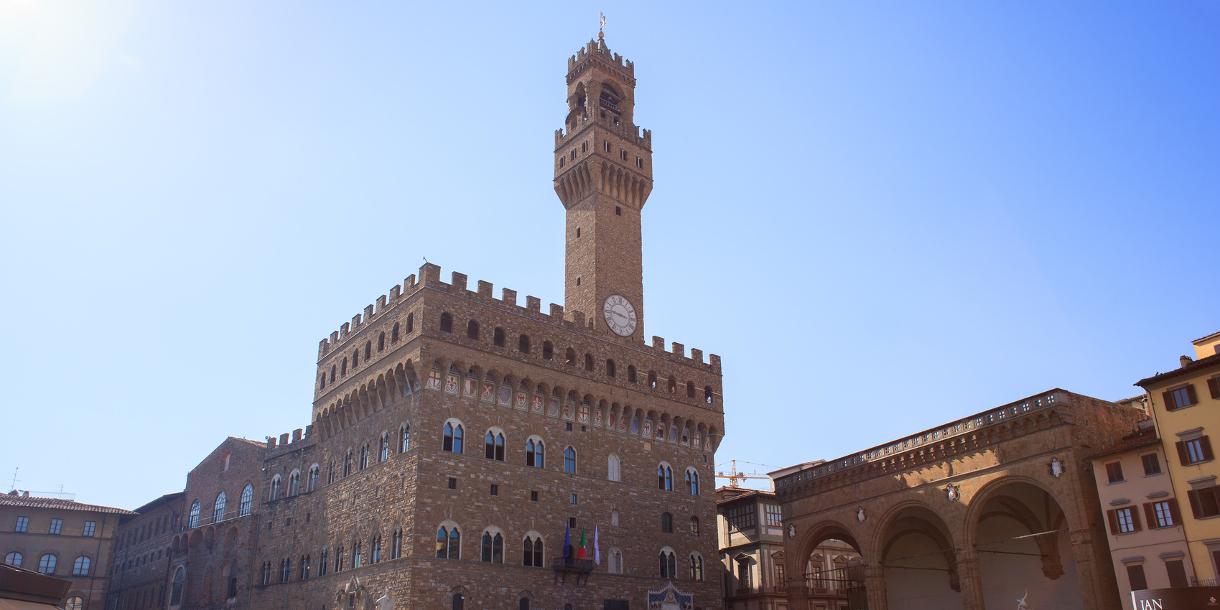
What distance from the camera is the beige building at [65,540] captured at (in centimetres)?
5962

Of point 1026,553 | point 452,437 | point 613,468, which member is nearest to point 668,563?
point 613,468

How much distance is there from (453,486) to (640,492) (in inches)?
419

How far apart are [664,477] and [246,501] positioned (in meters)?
24.6

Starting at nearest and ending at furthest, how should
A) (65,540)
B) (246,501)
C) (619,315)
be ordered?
(619,315), (246,501), (65,540)

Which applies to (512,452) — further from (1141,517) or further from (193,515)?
(193,515)

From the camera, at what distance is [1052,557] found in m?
39.2

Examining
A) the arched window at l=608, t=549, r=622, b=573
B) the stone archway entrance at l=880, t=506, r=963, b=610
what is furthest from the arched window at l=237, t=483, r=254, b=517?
the stone archway entrance at l=880, t=506, r=963, b=610

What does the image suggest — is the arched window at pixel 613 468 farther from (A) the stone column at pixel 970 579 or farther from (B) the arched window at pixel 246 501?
(B) the arched window at pixel 246 501

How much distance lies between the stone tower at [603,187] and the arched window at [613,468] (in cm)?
640

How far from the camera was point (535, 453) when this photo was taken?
41.1 meters

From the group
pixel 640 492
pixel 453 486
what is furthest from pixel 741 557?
pixel 453 486

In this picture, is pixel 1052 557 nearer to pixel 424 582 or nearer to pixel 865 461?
pixel 865 461

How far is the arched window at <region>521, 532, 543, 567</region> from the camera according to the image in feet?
128

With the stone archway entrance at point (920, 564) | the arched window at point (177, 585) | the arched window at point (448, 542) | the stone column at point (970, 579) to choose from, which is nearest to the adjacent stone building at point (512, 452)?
the arched window at point (448, 542)
